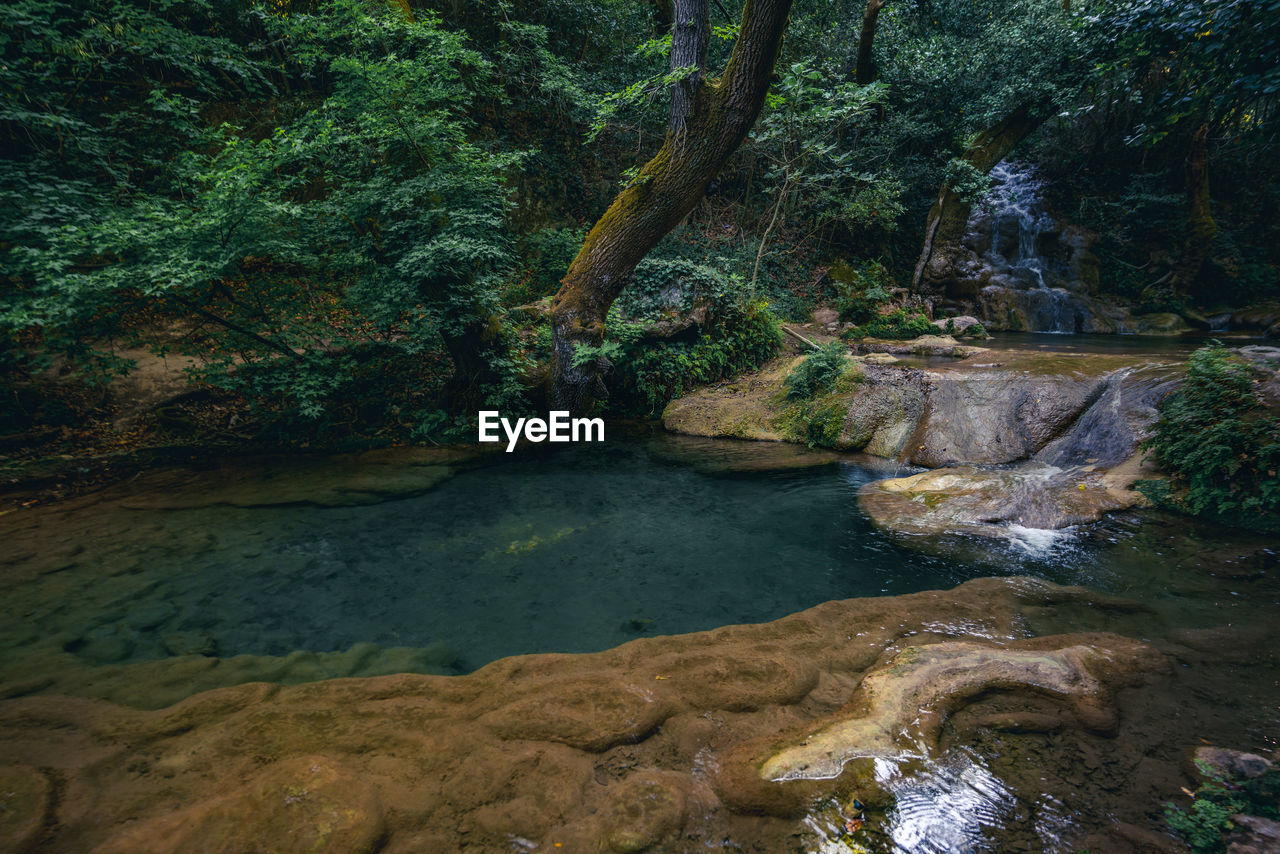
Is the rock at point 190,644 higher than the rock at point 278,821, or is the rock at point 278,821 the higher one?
the rock at point 278,821

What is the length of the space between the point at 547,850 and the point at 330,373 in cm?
658

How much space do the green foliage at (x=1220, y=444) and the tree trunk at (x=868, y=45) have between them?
34.1 ft

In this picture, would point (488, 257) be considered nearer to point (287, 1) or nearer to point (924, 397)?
point (924, 397)

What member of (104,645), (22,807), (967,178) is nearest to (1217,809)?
(22,807)

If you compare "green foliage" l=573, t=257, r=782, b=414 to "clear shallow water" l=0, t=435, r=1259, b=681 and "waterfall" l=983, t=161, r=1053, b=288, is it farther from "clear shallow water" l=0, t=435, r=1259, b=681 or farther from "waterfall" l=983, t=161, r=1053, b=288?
"waterfall" l=983, t=161, r=1053, b=288

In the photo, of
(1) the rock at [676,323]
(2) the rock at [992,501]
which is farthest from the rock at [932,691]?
(1) the rock at [676,323]

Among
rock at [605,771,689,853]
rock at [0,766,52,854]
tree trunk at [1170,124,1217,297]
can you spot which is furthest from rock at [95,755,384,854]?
tree trunk at [1170,124,1217,297]

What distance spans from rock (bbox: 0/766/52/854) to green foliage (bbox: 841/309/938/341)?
11.8 m

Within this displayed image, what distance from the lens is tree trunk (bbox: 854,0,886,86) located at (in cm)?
1140

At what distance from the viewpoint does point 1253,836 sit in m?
1.67

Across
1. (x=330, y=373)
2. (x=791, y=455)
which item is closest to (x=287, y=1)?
(x=330, y=373)

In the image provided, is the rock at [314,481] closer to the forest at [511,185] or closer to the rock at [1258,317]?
the forest at [511,185]

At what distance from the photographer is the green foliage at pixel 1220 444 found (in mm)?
3857

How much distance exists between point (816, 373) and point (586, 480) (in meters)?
3.89
